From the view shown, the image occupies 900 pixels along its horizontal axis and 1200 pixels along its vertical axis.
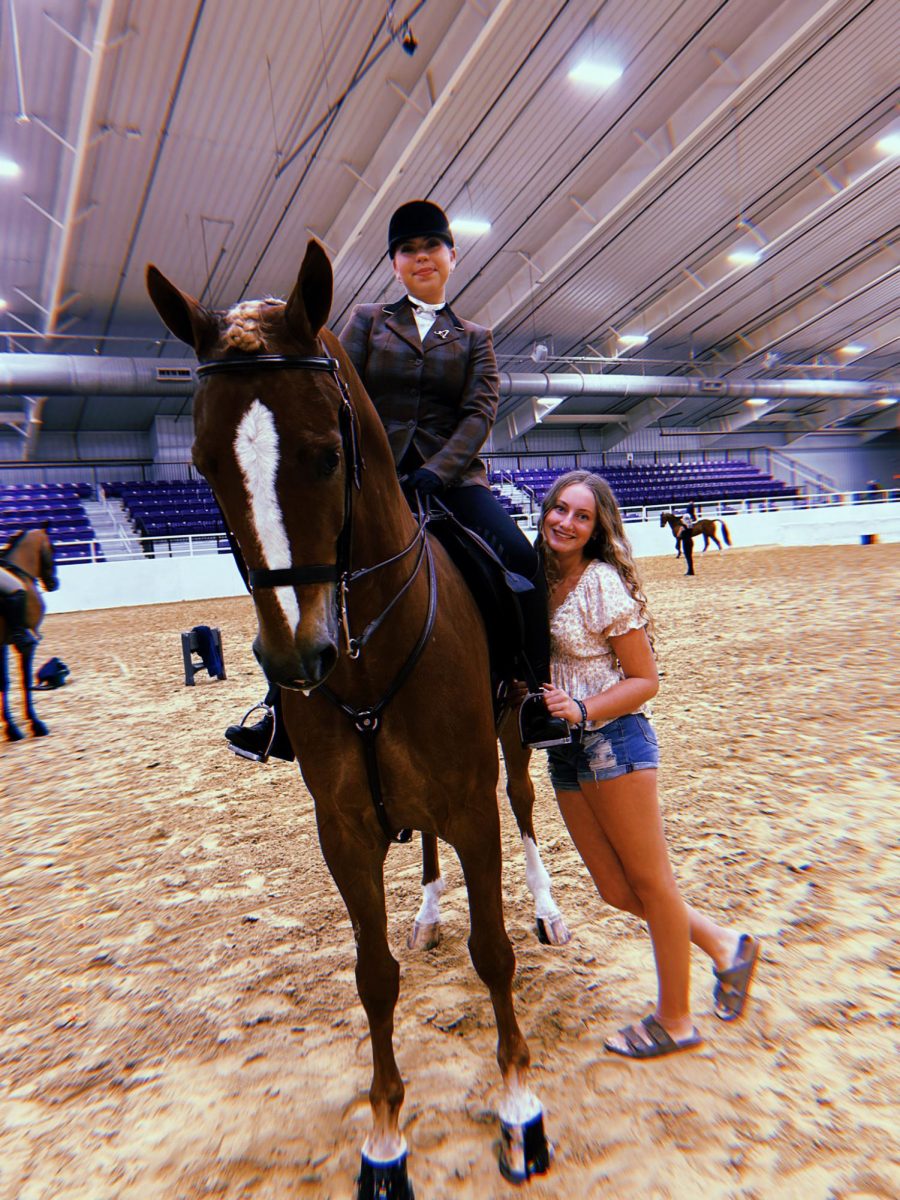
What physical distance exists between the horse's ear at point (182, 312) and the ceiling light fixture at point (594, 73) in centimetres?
1404

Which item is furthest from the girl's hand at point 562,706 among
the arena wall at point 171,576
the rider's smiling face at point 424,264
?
the arena wall at point 171,576

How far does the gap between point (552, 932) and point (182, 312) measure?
95.1 inches

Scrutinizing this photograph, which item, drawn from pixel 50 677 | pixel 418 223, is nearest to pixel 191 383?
pixel 50 677

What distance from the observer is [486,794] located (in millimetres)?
1860

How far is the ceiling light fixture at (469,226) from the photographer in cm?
1577

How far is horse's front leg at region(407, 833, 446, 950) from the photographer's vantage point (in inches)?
103

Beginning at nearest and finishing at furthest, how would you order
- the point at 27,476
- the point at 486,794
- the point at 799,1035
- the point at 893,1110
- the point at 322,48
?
the point at 893,1110
the point at 486,794
the point at 799,1035
the point at 322,48
the point at 27,476

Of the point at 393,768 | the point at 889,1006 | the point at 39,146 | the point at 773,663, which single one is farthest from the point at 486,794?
the point at 39,146

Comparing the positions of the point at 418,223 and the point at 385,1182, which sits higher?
the point at 418,223

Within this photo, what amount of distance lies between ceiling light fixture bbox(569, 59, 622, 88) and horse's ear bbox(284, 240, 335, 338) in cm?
1395

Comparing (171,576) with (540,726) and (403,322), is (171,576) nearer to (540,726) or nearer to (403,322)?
(403,322)

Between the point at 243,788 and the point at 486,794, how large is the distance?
315 cm

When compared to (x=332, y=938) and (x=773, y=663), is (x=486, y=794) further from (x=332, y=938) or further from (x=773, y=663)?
(x=773, y=663)

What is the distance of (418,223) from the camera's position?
7.23 feet
